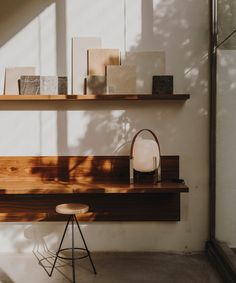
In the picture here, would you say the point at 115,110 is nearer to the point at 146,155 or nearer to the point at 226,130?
the point at 146,155

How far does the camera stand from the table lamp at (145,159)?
3801mm

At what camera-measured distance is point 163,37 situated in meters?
4.07

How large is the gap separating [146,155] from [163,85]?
682 millimetres

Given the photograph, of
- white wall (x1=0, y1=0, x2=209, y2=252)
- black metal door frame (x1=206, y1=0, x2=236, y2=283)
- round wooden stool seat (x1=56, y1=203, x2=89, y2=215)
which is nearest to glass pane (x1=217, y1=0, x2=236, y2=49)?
black metal door frame (x1=206, y1=0, x2=236, y2=283)

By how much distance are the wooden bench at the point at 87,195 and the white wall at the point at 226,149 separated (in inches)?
19.1

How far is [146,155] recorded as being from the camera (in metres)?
3.80

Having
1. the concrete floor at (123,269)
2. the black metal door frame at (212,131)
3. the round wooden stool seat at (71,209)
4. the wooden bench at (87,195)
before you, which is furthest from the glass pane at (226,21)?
the concrete floor at (123,269)

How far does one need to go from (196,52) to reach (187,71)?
0.19m

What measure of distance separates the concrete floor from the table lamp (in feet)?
A: 2.40

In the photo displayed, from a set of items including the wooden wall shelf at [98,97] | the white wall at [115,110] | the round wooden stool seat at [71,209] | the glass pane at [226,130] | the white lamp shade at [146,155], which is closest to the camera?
the glass pane at [226,130]

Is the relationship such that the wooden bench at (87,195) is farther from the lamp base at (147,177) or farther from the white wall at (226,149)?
the white wall at (226,149)

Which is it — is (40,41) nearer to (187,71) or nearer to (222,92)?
(187,71)

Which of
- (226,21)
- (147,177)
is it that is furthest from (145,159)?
(226,21)

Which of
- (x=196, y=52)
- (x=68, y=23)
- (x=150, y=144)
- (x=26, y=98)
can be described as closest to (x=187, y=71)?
(x=196, y=52)
